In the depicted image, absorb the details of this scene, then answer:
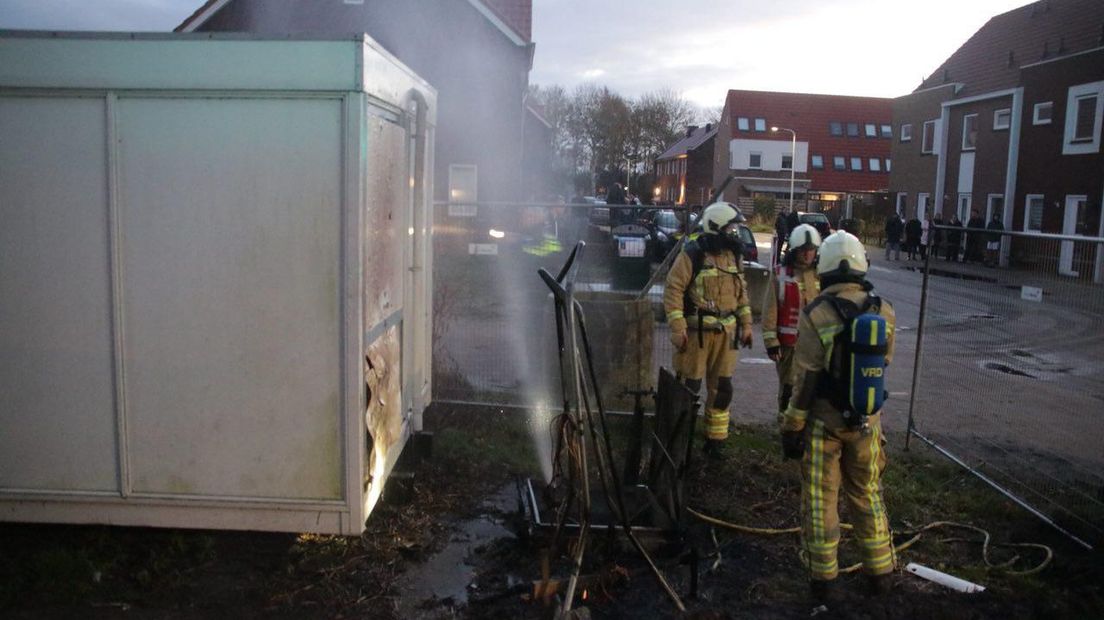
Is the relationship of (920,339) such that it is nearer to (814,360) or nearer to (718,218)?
(718,218)

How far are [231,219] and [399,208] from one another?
A: 120 cm

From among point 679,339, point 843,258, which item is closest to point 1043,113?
point 679,339

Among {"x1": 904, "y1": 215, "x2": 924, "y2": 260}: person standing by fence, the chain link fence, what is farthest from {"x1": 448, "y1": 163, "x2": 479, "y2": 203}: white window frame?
the chain link fence

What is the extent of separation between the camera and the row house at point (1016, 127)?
81.6ft

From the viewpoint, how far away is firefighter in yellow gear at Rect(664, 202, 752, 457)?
20.7ft

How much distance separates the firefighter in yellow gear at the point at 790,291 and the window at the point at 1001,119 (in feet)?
92.2

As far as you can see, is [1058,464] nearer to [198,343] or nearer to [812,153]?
[198,343]

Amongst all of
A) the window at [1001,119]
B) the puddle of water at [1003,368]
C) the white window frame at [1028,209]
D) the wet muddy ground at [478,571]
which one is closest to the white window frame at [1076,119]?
the white window frame at [1028,209]

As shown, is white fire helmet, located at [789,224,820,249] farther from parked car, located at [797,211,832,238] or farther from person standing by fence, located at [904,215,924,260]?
person standing by fence, located at [904,215,924,260]

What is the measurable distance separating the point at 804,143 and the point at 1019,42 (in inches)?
1181

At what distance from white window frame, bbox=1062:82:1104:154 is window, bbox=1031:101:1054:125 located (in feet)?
2.74

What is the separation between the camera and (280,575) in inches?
173

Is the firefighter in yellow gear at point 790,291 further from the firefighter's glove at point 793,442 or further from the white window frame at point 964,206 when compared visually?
the white window frame at point 964,206

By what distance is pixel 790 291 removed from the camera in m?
6.35
